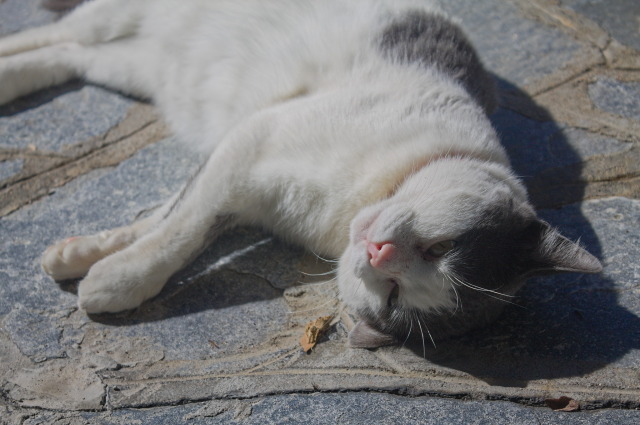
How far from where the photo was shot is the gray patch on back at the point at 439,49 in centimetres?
284

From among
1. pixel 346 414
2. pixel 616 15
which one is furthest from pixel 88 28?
pixel 616 15

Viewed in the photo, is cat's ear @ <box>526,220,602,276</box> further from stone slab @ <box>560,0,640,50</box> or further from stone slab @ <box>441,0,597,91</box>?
stone slab @ <box>560,0,640,50</box>

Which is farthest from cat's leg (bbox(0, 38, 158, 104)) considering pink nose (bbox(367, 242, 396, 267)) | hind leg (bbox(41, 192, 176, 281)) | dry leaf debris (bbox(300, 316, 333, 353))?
pink nose (bbox(367, 242, 396, 267))

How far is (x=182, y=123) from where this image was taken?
3.32 metres

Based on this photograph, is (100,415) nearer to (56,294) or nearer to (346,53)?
(56,294)

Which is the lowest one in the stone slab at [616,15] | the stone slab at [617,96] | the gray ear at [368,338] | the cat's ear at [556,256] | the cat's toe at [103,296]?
the cat's toe at [103,296]

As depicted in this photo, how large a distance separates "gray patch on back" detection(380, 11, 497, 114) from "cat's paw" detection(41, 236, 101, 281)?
1.41m

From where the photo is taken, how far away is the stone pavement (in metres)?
2.17

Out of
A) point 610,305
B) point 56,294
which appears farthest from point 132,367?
point 610,305

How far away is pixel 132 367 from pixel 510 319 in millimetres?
1321

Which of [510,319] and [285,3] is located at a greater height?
[285,3]

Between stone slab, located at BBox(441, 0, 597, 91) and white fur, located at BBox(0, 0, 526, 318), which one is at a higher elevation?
stone slab, located at BBox(441, 0, 597, 91)

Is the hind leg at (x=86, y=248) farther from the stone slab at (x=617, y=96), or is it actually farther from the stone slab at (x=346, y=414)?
the stone slab at (x=617, y=96)

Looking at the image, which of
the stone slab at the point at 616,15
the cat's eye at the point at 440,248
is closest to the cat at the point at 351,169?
the cat's eye at the point at 440,248
